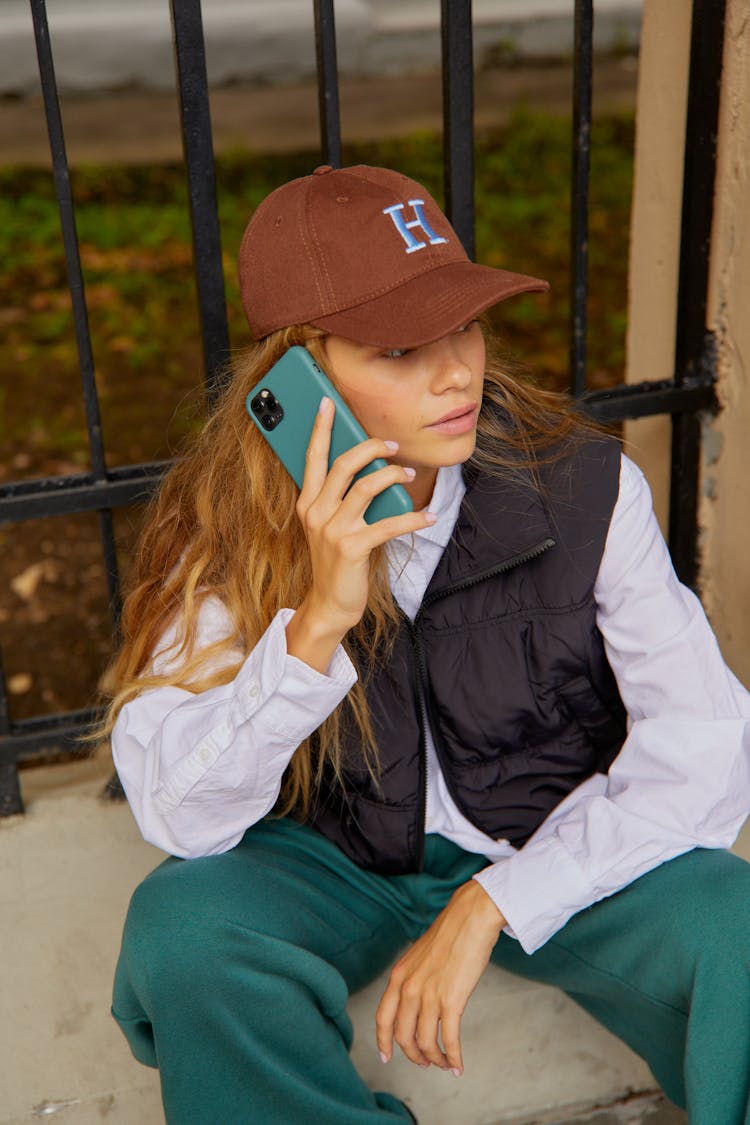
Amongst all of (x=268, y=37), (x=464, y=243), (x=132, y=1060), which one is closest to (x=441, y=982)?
(x=132, y=1060)

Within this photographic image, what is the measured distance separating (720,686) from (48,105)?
135 centimetres

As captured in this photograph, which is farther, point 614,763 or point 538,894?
point 614,763

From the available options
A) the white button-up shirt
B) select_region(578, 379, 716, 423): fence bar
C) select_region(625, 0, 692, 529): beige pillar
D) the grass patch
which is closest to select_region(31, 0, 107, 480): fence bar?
the white button-up shirt

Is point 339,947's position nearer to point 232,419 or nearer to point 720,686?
point 720,686

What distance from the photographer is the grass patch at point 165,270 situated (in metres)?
5.11

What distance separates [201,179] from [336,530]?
787mm

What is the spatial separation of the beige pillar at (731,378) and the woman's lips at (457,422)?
35.7 inches

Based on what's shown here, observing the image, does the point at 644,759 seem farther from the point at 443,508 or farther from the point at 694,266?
the point at 694,266

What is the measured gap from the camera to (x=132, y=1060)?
2.08m

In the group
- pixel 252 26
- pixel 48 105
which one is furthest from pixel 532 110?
pixel 48 105

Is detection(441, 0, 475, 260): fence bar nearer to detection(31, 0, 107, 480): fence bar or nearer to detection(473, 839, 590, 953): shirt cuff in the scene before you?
detection(31, 0, 107, 480): fence bar

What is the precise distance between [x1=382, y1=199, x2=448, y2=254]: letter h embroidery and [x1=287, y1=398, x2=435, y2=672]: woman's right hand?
239 millimetres

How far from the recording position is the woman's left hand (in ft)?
5.75

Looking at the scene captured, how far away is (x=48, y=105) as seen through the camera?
204 centimetres
